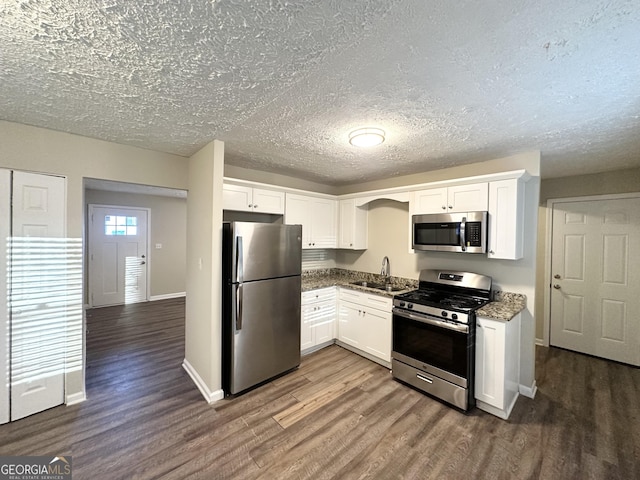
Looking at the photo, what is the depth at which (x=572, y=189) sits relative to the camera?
355 cm

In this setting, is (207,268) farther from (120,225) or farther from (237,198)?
(120,225)

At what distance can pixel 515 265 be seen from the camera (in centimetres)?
272

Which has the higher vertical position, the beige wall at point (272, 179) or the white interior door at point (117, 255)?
the beige wall at point (272, 179)

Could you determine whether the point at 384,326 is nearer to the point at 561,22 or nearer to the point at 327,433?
the point at 327,433

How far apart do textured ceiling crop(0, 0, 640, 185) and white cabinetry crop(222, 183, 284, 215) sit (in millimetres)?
691

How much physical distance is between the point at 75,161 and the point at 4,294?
120 centimetres

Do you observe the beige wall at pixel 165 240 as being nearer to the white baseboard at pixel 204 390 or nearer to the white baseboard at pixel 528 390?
the white baseboard at pixel 204 390

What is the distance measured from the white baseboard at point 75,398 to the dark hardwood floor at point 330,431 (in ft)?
0.17

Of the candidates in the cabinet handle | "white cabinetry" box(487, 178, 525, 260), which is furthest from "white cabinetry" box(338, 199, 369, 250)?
the cabinet handle

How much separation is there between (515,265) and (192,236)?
3.44 meters

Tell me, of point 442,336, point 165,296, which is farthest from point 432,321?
point 165,296

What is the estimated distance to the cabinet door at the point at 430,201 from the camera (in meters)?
2.90

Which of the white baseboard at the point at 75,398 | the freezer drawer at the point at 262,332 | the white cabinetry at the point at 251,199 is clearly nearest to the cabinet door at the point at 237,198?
the white cabinetry at the point at 251,199

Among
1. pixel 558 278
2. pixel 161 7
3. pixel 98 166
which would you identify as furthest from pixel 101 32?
pixel 558 278
